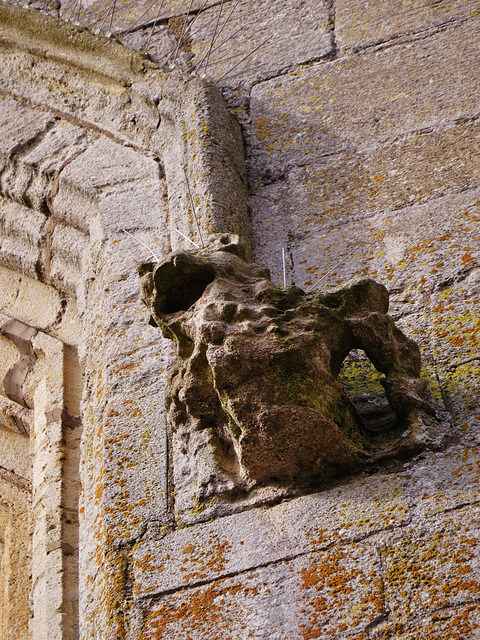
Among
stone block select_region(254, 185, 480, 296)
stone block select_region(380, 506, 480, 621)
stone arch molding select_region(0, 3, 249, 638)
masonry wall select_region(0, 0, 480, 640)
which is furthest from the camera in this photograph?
stone block select_region(254, 185, 480, 296)

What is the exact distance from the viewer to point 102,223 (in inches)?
123

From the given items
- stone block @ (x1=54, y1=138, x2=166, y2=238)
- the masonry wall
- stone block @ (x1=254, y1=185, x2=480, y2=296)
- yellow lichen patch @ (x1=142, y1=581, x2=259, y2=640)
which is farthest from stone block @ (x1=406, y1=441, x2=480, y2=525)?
stone block @ (x1=54, y1=138, x2=166, y2=238)

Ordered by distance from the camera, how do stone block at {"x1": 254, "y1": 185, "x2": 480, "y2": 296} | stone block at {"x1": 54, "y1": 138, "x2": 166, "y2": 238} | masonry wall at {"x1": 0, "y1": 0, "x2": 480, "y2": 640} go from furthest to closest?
stone block at {"x1": 54, "y1": 138, "x2": 166, "y2": 238}, stone block at {"x1": 254, "y1": 185, "x2": 480, "y2": 296}, masonry wall at {"x1": 0, "y1": 0, "x2": 480, "y2": 640}

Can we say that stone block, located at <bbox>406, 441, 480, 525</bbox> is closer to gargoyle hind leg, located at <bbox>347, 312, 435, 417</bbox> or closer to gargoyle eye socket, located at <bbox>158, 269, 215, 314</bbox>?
gargoyle hind leg, located at <bbox>347, 312, 435, 417</bbox>

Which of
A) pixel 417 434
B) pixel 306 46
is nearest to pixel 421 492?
pixel 417 434

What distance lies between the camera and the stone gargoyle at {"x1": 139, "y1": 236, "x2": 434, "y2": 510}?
2072mm

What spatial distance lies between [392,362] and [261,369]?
35 cm

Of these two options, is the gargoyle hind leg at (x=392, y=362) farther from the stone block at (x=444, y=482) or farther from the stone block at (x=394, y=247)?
the stone block at (x=394, y=247)

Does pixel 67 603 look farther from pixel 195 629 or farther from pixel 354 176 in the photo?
pixel 354 176

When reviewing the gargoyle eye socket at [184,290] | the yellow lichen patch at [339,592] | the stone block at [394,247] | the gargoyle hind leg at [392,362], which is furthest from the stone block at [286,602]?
the stone block at [394,247]

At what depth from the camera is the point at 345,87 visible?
10.9 feet

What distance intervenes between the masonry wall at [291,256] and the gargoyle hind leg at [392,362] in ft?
0.30

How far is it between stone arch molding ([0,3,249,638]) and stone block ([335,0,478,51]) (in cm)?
58

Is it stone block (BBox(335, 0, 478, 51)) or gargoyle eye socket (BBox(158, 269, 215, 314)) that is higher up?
stone block (BBox(335, 0, 478, 51))
